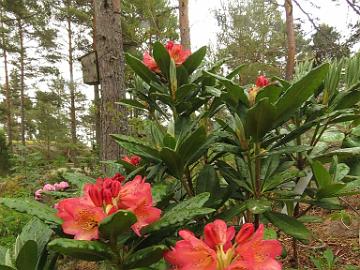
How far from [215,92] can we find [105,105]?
10.9ft

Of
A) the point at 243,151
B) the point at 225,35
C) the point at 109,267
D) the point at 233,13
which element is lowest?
the point at 109,267

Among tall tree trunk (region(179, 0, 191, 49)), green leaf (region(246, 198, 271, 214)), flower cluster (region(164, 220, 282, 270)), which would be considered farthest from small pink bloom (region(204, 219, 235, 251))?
tall tree trunk (region(179, 0, 191, 49))

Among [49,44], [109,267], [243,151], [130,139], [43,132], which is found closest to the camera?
[109,267]

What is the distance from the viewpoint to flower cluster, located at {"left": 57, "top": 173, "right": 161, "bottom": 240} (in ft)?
2.39

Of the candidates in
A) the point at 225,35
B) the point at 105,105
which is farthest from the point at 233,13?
the point at 105,105

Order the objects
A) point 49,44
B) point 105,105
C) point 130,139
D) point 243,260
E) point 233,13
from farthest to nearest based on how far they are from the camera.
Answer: point 49,44 → point 233,13 → point 105,105 → point 130,139 → point 243,260

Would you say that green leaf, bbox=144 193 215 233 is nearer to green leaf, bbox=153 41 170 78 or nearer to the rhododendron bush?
the rhododendron bush

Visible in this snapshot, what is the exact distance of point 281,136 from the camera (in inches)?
44.2

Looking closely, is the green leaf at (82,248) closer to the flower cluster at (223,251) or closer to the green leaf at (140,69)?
the flower cluster at (223,251)

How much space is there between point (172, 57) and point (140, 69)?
0.12m

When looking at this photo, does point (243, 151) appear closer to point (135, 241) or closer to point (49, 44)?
point (135, 241)

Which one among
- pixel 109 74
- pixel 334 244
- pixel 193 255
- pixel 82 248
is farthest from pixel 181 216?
pixel 109 74

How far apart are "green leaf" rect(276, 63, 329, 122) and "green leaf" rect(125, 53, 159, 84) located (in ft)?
1.61

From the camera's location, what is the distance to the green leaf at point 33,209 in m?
0.78
